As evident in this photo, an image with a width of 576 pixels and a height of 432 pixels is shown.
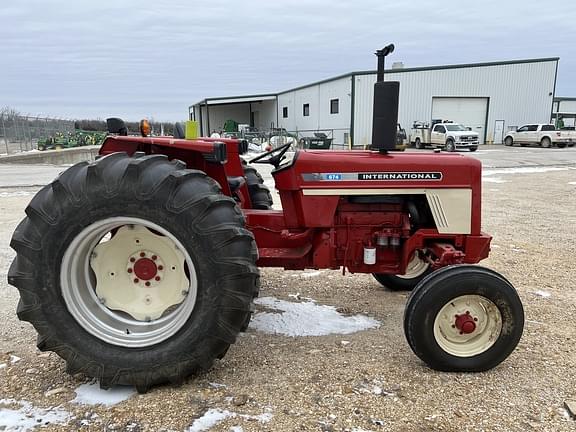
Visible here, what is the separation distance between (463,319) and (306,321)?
120 cm

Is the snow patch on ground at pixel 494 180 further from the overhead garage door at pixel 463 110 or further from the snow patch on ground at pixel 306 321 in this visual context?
the overhead garage door at pixel 463 110

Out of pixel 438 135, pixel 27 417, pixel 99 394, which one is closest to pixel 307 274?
pixel 99 394

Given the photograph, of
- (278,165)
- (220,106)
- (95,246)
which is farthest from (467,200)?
(220,106)

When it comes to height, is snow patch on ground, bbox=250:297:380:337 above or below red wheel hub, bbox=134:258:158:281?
below

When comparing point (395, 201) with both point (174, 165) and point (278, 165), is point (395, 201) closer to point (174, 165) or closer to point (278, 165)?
point (278, 165)

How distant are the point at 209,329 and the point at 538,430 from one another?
1680mm

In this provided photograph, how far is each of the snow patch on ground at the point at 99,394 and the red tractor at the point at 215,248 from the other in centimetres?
7

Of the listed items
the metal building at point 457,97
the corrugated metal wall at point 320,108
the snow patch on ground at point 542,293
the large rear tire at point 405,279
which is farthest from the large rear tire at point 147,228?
the corrugated metal wall at point 320,108

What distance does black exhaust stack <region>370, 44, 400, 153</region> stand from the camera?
2.75m

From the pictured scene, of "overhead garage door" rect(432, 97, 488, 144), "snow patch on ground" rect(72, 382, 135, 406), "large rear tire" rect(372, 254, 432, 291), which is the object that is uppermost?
"overhead garage door" rect(432, 97, 488, 144)

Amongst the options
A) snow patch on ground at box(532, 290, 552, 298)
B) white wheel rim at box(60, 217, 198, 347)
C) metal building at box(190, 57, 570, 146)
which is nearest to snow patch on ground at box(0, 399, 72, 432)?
white wheel rim at box(60, 217, 198, 347)

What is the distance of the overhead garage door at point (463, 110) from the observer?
3084 centimetres

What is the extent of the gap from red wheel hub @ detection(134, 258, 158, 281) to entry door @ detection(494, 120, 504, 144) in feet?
108

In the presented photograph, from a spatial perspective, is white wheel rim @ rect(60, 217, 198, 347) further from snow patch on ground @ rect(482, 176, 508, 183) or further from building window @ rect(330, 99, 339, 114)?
building window @ rect(330, 99, 339, 114)
